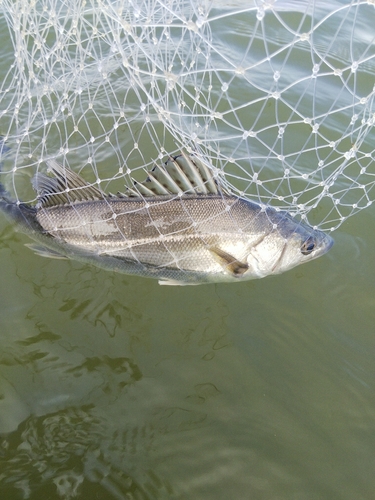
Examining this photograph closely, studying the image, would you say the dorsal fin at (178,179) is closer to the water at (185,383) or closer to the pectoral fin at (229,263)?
the pectoral fin at (229,263)

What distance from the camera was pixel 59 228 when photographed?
3.26 meters

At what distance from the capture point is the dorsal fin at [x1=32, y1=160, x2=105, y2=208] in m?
3.30

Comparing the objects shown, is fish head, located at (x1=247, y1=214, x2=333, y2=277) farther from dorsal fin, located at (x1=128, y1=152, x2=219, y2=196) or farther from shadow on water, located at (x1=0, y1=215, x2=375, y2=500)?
dorsal fin, located at (x1=128, y1=152, x2=219, y2=196)

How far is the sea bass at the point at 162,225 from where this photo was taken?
128 inches

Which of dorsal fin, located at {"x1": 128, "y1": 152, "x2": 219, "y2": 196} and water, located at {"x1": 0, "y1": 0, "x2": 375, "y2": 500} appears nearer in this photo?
water, located at {"x1": 0, "y1": 0, "x2": 375, "y2": 500}

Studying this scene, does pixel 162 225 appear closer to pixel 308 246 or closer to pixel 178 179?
pixel 178 179

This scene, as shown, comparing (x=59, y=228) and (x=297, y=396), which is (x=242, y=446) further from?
(x=59, y=228)

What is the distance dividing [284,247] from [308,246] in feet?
0.60

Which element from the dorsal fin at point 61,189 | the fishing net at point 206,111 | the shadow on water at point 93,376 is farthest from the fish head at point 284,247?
the dorsal fin at point 61,189

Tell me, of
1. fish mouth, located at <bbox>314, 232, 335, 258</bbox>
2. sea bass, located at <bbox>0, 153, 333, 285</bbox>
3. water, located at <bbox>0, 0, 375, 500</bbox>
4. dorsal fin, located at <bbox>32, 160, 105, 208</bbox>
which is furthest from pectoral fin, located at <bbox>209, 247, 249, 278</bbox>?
dorsal fin, located at <bbox>32, 160, 105, 208</bbox>

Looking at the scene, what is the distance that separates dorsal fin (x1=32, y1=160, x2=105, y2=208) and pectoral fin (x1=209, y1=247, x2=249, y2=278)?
90 centimetres

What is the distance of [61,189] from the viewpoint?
3355 millimetres

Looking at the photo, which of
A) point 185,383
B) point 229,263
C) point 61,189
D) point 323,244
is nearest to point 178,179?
point 229,263

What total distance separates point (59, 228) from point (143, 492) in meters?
1.79
